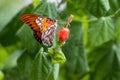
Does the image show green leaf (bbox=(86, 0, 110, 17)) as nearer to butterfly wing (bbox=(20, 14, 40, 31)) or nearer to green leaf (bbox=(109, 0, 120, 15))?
green leaf (bbox=(109, 0, 120, 15))

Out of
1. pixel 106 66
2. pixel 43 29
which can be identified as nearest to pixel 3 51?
pixel 106 66

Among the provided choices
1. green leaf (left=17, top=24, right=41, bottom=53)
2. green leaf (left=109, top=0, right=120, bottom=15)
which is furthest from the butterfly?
green leaf (left=109, top=0, right=120, bottom=15)

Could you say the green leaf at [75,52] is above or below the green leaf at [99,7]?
below

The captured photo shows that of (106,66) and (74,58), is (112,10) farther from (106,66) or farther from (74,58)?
(106,66)

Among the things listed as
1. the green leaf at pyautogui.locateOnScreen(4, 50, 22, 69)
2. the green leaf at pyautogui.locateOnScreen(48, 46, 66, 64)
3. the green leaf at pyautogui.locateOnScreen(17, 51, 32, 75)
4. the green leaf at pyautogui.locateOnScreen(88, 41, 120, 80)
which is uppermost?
the green leaf at pyautogui.locateOnScreen(48, 46, 66, 64)

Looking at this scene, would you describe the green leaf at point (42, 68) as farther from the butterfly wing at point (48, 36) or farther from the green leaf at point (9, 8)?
the green leaf at point (9, 8)

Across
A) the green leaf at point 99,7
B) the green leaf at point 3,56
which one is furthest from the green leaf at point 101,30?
the green leaf at point 3,56
